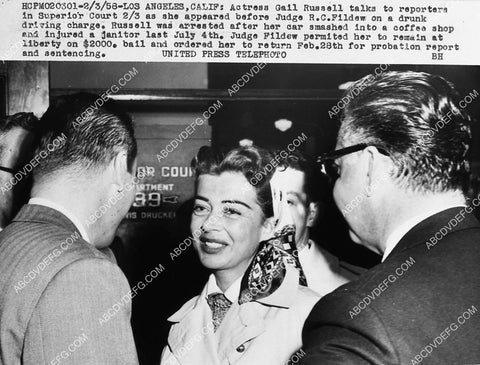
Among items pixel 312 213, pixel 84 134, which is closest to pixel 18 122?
pixel 84 134

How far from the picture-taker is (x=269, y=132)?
1372 millimetres

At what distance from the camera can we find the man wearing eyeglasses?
125cm

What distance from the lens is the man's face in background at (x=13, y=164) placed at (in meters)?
1.25

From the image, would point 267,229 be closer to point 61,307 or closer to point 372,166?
point 372,166

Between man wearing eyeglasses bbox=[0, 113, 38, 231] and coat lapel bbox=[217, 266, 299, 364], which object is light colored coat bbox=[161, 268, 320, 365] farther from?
man wearing eyeglasses bbox=[0, 113, 38, 231]

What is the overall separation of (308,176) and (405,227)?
1.68 ft

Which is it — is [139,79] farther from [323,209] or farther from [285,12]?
[323,209]

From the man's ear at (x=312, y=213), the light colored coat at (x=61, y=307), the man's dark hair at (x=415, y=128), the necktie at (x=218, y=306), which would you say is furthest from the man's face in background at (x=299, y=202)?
the light colored coat at (x=61, y=307)

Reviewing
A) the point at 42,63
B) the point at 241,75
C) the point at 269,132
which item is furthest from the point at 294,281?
the point at 42,63

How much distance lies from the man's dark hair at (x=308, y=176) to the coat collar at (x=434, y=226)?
0.54 m

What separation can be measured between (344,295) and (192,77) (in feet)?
2.75

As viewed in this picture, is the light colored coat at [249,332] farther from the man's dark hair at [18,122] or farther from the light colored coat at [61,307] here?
the man's dark hair at [18,122]

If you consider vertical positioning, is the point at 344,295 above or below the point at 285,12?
below

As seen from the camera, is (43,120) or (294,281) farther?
(294,281)
